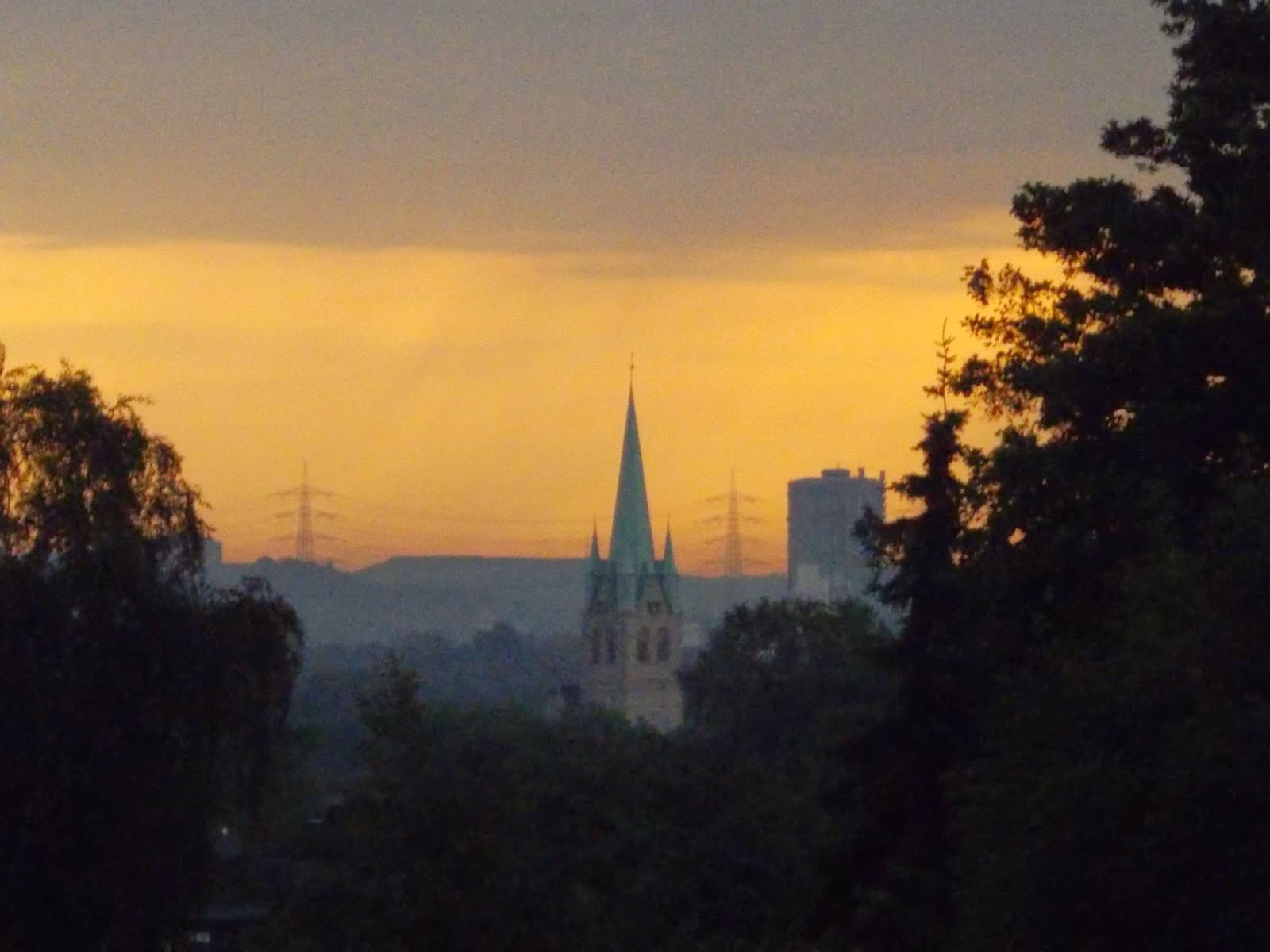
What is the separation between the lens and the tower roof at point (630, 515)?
19625 cm

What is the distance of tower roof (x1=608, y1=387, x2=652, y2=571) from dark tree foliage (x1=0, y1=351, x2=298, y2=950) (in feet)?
538

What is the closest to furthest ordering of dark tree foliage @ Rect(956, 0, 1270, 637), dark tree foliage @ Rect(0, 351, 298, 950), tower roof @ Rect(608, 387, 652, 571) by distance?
dark tree foliage @ Rect(956, 0, 1270, 637) < dark tree foliage @ Rect(0, 351, 298, 950) < tower roof @ Rect(608, 387, 652, 571)

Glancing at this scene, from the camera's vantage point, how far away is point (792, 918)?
32.5 metres

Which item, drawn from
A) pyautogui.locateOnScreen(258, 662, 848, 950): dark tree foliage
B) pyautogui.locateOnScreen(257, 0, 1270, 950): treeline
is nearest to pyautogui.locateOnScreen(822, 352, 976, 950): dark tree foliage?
pyautogui.locateOnScreen(257, 0, 1270, 950): treeline

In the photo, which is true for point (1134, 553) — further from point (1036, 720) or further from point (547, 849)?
point (547, 849)

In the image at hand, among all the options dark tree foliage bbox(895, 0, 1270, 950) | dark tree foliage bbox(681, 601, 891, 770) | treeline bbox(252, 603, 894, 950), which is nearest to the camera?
dark tree foliage bbox(895, 0, 1270, 950)

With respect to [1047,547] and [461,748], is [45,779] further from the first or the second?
[1047,547]

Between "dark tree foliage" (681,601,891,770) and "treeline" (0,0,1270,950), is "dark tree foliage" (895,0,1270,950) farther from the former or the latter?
"dark tree foliage" (681,601,891,770)

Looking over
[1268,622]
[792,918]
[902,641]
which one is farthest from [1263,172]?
[792,918]

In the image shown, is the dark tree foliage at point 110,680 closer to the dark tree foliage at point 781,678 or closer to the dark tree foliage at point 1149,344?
the dark tree foliage at point 1149,344

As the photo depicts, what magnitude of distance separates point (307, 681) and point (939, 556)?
115570 mm

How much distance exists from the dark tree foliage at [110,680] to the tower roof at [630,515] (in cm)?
16402

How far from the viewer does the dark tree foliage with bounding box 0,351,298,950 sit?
28344 mm

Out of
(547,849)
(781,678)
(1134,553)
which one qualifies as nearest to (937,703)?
(1134,553)
